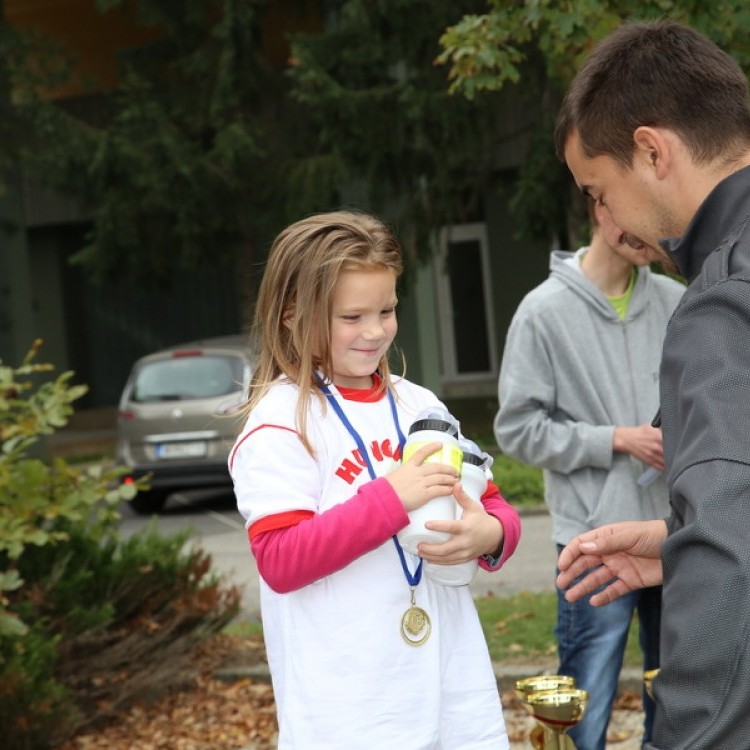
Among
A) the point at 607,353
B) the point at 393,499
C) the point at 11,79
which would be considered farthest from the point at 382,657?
the point at 11,79

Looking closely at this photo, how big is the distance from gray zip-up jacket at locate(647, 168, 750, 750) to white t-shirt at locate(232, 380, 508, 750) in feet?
3.34

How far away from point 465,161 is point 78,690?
12.2 meters

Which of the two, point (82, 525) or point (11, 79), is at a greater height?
point (11, 79)

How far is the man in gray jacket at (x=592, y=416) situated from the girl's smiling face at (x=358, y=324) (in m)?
1.37

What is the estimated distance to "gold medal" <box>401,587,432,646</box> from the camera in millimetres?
2650

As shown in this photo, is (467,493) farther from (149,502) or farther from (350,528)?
(149,502)

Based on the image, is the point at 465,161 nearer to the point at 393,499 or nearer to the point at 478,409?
the point at 478,409

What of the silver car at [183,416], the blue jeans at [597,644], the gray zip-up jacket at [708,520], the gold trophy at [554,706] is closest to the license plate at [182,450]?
the silver car at [183,416]

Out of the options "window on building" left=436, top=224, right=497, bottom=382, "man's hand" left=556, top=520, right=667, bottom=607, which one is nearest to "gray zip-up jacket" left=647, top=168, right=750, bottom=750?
"man's hand" left=556, top=520, right=667, bottom=607

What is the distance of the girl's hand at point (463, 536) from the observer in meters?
2.56

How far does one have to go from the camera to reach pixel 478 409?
22000mm

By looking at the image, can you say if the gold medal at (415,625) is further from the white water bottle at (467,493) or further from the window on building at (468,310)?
the window on building at (468,310)

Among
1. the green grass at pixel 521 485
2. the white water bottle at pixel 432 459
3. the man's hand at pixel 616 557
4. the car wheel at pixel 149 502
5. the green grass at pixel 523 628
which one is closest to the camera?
the man's hand at pixel 616 557

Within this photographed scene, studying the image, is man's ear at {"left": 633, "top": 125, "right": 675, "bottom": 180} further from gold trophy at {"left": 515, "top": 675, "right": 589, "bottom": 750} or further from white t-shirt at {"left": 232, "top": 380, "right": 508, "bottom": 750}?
gold trophy at {"left": 515, "top": 675, "right": 589, "bottom": 750}
